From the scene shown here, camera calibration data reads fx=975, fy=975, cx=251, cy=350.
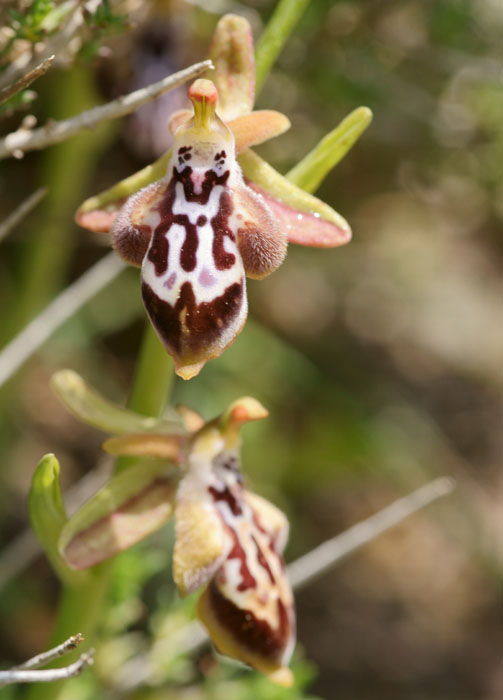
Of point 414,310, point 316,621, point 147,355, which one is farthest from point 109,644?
point 414,310

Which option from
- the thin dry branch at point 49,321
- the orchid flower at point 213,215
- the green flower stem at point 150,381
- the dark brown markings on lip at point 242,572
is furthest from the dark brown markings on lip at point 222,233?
the thin dry branch at point 49,321

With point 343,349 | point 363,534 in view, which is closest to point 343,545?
point 363,534

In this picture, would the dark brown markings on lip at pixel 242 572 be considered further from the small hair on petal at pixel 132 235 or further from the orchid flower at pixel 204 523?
the small hair on petal at pixel 132 235

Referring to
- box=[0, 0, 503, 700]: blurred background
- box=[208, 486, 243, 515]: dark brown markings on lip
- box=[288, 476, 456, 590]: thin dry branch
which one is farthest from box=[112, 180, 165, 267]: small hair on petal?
box=[0, 0, 503, 700]: blurred background

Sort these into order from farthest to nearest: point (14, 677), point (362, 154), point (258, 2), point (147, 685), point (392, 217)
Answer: point (392, 217) < point (362, 154) < point (258, 2) < point (147, 685) < point (14, 677)

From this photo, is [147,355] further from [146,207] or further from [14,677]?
[14,677]

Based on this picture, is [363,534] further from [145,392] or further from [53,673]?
[53,673]
